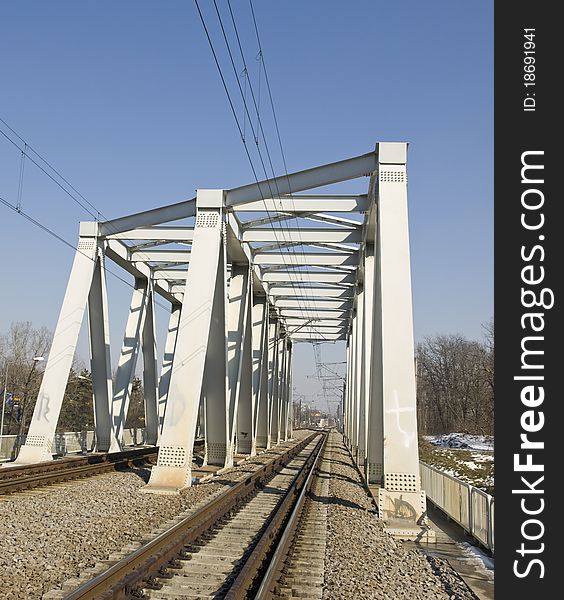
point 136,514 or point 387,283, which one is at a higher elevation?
point 387,283

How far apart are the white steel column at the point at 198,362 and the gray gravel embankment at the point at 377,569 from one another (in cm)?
449

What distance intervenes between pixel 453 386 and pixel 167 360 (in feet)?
149

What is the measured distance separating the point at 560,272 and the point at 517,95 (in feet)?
5.32

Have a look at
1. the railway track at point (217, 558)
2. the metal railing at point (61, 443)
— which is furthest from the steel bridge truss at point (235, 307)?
the railway track at point (217, 558)

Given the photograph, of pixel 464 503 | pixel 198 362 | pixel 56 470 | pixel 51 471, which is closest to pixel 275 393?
pixel 56 470

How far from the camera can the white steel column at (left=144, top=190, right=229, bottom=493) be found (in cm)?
1416

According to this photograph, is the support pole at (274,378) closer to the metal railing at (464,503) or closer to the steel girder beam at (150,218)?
the steel girder beam at (150,218)

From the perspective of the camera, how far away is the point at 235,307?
2295 cm

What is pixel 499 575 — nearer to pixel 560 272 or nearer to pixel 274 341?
pixel 560 272

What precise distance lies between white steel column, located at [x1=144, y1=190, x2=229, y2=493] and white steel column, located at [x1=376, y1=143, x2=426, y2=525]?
4665 millimetres

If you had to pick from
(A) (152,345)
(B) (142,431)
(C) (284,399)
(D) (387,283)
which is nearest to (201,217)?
(D) (387,283)

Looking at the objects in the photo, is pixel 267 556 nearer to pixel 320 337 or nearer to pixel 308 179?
pixel 308 179

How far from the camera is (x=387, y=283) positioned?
12586 mm

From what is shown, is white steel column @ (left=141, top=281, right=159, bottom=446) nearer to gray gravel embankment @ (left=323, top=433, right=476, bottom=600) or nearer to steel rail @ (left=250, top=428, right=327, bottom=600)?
steel rail @ (left=250, top=428, right=327, bottom=600)
